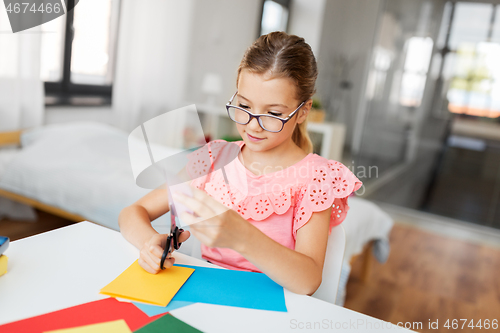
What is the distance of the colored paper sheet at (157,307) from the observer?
0.61 meters

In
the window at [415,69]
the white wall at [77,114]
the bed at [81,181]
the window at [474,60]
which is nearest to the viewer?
the bed at [81,181]

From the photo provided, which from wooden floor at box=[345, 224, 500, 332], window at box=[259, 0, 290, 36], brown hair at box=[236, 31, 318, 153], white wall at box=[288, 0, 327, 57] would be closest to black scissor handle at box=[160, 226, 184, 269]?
brown hair at box=[236, 31, 318, 153]

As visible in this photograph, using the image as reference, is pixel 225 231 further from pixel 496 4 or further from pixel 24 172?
pixel 496 4

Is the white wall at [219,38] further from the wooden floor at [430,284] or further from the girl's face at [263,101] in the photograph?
the girl's face at [263,101]

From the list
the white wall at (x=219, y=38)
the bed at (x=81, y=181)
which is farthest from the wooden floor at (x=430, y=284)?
the white wall at (x=219, y=38)

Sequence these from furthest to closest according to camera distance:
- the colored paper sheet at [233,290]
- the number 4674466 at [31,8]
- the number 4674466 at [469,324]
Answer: the number 4674466 at [31,8] → the number 4674466 at [469,324] → the colored paper sheet at [233,290]

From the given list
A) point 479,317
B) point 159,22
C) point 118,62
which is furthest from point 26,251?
point 159,22

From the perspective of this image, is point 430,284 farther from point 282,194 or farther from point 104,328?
point 104,328

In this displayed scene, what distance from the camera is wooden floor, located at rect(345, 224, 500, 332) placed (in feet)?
6.57

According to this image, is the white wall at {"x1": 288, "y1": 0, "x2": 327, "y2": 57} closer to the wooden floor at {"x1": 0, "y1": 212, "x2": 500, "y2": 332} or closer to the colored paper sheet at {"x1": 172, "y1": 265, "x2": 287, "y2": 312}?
the wooden floor at {"x1": 0, "y1": 212, "x2": 500, "y2": 332}

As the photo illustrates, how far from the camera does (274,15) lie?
4199 millimetres

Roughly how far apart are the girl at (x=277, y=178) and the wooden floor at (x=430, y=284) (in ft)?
3.96

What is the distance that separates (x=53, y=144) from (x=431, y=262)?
2380mm

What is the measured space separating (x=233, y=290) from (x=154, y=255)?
0.50 feet
